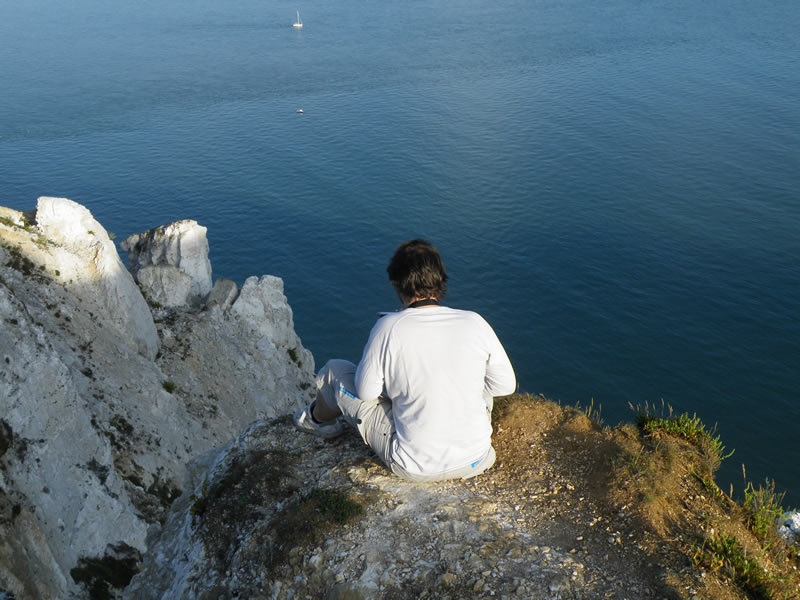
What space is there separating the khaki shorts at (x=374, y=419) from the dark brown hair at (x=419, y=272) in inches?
59.8

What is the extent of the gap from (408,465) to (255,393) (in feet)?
86.4

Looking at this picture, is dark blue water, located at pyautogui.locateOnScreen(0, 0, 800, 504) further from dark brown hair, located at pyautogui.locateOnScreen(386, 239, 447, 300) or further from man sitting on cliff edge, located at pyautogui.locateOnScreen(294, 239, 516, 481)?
dark brown hair, located at pyautogui.locateOnScreen(386, 239, 447, 300)

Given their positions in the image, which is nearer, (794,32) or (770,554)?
(770,554)

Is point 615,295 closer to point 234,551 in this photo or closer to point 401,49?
point 234,551

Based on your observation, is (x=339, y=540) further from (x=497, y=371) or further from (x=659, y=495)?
(x=659, y=495)

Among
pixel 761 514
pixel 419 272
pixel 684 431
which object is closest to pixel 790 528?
pixel 684 431

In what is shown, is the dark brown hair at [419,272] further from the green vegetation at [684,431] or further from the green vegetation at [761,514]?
the green vegetation at [761,514]

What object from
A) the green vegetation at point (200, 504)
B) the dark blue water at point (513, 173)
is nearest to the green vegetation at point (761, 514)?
the green vegetation at point (200, 504)

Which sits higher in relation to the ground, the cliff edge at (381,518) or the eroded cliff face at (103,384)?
the cliff edge at (381,518)

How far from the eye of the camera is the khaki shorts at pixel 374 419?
8672 mm

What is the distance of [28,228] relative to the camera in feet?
85.8

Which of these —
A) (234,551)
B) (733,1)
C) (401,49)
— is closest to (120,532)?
(234,551)

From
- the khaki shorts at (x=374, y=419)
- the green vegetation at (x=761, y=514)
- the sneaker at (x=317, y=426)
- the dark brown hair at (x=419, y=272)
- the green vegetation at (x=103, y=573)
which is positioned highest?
the dark brown hair at (x=419, y=272)

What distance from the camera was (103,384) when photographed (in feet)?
77.2
